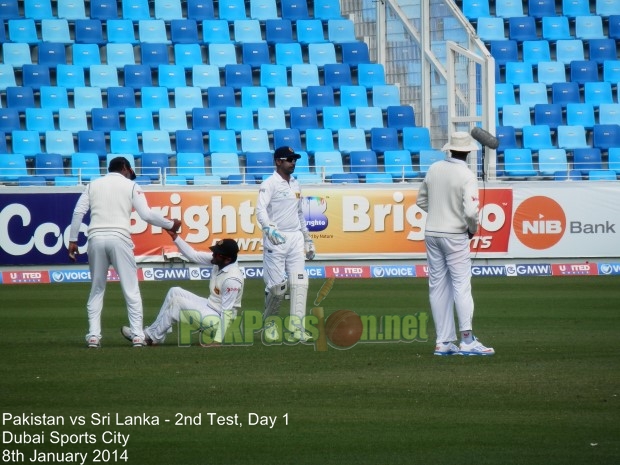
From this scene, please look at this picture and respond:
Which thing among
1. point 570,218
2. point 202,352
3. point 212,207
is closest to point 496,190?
point 570,218

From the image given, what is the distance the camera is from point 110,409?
868cm

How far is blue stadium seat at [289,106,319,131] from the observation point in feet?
98.8

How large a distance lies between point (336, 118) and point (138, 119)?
464cm

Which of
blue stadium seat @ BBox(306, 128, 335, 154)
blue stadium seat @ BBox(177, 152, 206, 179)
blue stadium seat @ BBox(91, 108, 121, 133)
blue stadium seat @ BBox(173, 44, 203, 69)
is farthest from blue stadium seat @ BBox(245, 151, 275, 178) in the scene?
blue stadium seat @ BBox(173, 44, 203, 69)

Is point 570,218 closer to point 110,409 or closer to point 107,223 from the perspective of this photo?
point 107,223

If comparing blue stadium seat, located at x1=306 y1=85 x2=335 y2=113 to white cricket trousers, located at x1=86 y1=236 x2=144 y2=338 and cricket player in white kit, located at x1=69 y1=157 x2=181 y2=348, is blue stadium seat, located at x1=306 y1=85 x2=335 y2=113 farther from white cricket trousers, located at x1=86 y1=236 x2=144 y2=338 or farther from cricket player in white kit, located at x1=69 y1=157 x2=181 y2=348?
white cricket trousers, located at x1=86 y1=236 x2=144 y2=338

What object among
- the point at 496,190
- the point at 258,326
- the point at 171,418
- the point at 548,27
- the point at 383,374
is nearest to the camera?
the point at 171,418

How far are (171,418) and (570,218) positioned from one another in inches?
784

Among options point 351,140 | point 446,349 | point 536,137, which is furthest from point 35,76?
point 446,349

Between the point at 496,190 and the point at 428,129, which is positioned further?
the point at 428,129

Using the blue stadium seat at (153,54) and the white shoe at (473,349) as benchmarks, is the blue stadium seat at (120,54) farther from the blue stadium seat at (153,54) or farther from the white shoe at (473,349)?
the white shoe at (473,349)

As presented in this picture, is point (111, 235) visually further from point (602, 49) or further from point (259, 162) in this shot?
point (602, 49)

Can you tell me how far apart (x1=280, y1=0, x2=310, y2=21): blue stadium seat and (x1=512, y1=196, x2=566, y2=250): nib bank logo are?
28.5ft

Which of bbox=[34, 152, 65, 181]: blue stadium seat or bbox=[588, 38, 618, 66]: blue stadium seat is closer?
bbox=[34, 152, 65, 181]: blue stadium seat
